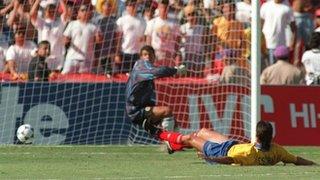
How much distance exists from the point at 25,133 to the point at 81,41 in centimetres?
291

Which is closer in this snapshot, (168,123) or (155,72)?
(155,72)

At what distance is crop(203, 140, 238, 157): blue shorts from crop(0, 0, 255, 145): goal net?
5109 mm

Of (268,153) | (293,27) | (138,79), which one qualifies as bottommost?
(268,153)

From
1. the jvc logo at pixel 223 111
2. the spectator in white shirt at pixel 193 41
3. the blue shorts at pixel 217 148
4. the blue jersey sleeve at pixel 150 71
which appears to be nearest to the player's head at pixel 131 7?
the spectator in white shirt at pixel 193 41

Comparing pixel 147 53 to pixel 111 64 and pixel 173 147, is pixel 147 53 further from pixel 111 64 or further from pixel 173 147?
pixel 111 64

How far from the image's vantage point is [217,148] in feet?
45.3

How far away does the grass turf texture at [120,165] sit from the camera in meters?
12.3

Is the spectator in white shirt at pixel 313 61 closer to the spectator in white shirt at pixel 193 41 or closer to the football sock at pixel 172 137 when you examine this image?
the spectator in white shirt at pixel 193 41

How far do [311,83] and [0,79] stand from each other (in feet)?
17.7

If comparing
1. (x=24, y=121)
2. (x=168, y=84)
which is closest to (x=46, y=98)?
(x=24, y=121)

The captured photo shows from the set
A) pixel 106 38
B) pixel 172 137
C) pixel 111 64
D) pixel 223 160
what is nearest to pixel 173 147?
pixel 172 137

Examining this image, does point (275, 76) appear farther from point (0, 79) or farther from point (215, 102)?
point (0, 79)

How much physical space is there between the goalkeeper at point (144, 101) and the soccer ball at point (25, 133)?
1777 mm

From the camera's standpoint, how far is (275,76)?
66.1 feet
